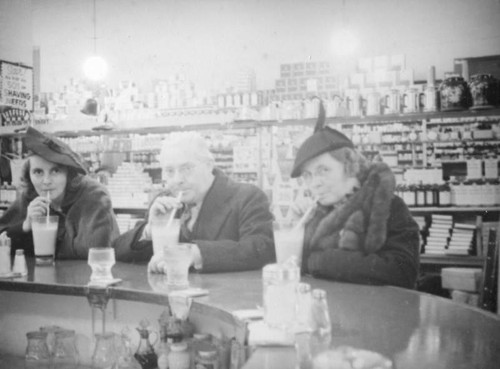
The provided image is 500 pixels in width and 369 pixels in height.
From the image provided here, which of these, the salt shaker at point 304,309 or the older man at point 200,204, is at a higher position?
the older man at point 200,204

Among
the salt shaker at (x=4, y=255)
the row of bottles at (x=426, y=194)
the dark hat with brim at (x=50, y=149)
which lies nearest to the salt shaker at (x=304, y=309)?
the salt shaker at (x=4, y=255)

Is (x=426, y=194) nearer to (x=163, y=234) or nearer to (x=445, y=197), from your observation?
(x=445, y=197)

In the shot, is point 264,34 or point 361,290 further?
point 264,34

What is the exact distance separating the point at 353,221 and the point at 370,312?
784 millimetres

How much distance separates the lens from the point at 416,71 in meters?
9.48

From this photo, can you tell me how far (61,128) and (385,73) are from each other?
5.91 meters

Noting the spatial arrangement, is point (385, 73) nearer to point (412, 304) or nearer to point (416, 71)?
point (416, 71)

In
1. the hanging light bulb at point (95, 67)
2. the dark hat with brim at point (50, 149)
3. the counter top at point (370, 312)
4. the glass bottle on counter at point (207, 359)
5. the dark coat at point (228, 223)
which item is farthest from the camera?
the hanging light bulb at point (95, 67)

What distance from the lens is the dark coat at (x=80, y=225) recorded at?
10.3ft

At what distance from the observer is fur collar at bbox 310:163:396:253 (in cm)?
244

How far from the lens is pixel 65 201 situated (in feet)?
11.0

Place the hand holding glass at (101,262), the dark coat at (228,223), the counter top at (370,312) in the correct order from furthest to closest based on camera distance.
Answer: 1. the dark coat at (228,223)
2. the hand holding glass at (101,262)
3. the counter top at (370,312)

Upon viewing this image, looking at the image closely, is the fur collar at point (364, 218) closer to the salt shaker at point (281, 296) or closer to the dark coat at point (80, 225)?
the salt shaker at point (281, 296)

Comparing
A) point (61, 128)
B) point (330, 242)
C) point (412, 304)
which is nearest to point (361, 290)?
point (412, 304)
